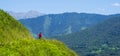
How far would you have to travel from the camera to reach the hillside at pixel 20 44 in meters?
39.9

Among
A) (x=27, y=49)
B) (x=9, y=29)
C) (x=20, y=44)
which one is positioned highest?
(x=9, y=29)

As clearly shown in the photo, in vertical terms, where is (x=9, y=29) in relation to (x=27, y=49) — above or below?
above

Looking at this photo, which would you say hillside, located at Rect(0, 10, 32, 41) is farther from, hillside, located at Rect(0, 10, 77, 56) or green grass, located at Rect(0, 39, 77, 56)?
green grass, located at Rect(0, 39, 77, 56)

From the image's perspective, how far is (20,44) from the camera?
1694 inches

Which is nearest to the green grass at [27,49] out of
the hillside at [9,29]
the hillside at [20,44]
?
the hillside at [20,44]

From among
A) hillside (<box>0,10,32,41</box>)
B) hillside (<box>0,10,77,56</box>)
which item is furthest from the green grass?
hillside (<box>0,10,32,41</box>)

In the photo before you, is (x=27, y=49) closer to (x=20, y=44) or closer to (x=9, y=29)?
(x=20, y=44)

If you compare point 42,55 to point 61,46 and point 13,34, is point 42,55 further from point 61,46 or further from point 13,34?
point 13,34

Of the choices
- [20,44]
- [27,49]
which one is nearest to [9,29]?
[20,44]

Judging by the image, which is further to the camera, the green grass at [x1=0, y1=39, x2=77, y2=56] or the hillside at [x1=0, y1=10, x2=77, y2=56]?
the hillside at [x1=0, y1=10, x2=77, y2=56]

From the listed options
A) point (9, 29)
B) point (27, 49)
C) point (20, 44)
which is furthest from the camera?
point (9, 29)

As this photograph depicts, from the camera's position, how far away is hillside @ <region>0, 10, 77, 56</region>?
39.9 meters

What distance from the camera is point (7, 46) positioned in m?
40.1

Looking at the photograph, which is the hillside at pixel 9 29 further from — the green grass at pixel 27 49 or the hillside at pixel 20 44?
the green grass at pixel 27 49
